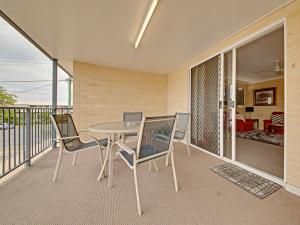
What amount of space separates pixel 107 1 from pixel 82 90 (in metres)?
2.61

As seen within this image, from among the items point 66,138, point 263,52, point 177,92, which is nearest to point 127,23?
point 66,138

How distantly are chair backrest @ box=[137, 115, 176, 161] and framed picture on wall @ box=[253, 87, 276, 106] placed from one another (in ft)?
22.5

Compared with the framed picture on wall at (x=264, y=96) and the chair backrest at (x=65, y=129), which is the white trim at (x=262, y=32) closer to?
the chair backrest at (x=65, y=129)

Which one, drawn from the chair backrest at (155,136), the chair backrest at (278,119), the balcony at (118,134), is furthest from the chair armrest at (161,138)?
the chair backrest at (278,119)

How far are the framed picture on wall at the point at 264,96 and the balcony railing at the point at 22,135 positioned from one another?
27.2 feet

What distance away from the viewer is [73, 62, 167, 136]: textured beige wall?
3.71 meters

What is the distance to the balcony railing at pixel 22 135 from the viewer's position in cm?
192

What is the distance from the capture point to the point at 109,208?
131 centimetres

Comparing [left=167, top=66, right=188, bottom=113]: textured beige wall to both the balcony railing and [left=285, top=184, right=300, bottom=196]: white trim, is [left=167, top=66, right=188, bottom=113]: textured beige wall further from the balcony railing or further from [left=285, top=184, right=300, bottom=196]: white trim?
the balcony railing

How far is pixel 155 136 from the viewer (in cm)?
147

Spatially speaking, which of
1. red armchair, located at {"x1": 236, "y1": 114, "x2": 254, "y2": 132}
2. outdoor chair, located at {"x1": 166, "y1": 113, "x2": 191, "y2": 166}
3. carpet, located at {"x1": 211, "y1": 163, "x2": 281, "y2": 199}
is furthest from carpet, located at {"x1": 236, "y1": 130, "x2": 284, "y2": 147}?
outdoor chair, located at {"x1": 166, "y1": 113, "x2": 191, "y2": 166}

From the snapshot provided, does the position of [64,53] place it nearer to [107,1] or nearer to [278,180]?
[107,1]

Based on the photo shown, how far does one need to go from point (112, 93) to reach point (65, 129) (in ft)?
7.53

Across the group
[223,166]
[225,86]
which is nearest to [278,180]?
[223,166]
